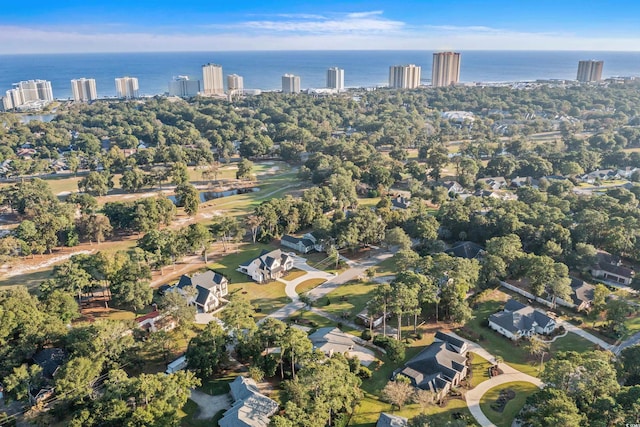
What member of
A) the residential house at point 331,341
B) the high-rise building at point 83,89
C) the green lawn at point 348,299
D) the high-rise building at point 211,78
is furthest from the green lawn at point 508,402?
the high-rise building at point 83,89

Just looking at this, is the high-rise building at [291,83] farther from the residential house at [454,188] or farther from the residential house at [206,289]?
the residential house at [206,289]

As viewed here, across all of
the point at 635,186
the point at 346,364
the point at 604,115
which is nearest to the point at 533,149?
the point at 635,186

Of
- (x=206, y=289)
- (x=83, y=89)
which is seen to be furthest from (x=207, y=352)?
(x=83, y=89)

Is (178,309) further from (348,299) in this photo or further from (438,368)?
(438,368)

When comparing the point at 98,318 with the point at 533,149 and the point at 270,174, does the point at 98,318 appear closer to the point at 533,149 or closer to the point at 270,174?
the point at 270,174

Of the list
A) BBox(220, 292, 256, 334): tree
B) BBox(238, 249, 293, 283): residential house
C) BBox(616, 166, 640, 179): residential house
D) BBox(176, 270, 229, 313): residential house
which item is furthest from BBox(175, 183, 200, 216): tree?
BBox(616, 166, 640, 179): residential house
